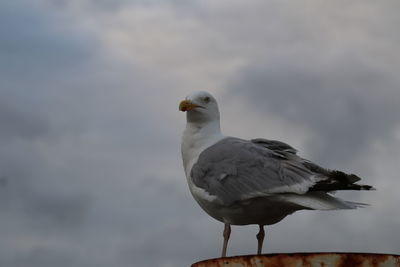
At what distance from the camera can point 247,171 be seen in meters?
6.20

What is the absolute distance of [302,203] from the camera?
18.5ft

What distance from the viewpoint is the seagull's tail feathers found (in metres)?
5.57

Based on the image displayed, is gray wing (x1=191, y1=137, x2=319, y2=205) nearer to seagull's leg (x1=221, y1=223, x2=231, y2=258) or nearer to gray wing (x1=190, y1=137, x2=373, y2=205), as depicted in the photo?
gray wing (x1=190, y1=137, x2=373, y2=205)

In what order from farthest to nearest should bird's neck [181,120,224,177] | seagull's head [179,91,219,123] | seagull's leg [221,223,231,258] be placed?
seagull's head [179,91,219,123], bird's neck [181,120,224,177], seagull's leg [221,223,231,258]

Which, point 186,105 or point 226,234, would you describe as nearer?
point 226,234

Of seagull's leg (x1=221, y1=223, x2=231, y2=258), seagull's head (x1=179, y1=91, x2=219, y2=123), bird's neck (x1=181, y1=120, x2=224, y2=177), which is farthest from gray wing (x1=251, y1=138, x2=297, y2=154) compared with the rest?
seagull's leg (x1=221, y1=223, x2=231, y2=258)

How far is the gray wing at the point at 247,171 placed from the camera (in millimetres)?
5832

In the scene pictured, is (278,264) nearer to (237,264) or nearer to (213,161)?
(237,264)

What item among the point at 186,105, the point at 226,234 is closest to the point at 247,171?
the point at 226,234

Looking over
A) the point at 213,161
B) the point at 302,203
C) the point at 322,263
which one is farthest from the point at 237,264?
the point at 213,161

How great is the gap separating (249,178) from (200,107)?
4.43 feet

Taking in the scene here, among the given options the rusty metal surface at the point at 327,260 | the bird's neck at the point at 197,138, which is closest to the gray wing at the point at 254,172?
the bird's neck at the point at 197,138

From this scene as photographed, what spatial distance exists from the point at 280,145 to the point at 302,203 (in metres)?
1.03

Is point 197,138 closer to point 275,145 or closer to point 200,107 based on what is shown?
point 200,107
